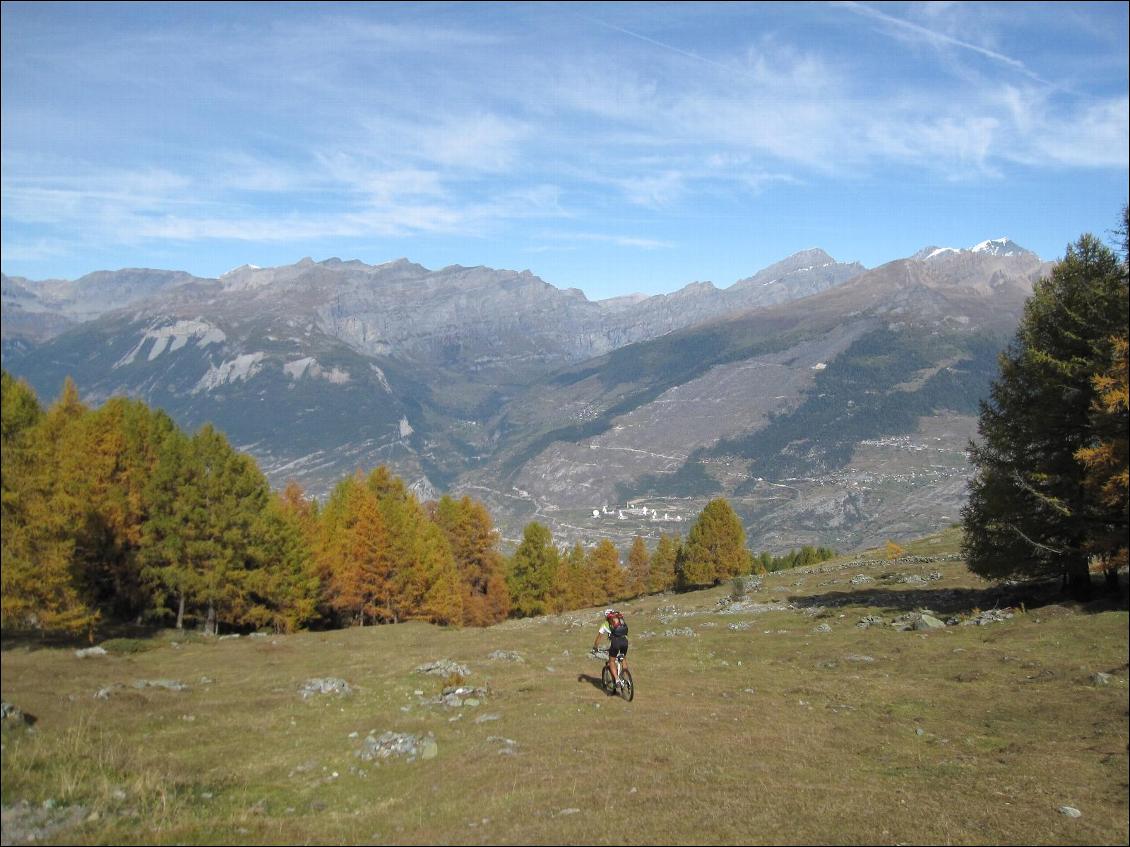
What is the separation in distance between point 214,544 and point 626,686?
30.9 meters

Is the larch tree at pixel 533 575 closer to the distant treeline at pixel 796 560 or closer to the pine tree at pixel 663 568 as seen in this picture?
the pine tree at pixel 663 568

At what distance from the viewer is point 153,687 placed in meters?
23.6

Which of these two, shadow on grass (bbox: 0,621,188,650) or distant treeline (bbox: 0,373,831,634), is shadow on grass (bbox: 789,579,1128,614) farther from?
shadow on grass (bbox: 0,621,188,650)

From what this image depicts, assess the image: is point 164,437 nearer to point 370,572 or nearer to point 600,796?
point 370,572

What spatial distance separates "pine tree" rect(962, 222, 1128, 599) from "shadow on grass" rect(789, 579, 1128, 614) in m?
1.66

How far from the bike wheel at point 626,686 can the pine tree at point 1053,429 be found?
20.5 meters

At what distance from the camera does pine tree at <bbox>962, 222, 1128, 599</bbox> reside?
31047 mm

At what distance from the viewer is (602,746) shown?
61.2ft

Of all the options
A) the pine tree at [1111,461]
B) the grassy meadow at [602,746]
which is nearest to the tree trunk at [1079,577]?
the grassy meadow at [602,746]

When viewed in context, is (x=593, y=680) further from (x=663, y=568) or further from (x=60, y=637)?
(x=663, y=568)

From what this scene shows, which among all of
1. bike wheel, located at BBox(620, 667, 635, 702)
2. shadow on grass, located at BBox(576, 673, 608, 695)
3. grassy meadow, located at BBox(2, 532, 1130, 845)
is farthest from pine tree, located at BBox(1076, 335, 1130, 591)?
shadow on grass, located at BBox(576, 673, 608, 695)

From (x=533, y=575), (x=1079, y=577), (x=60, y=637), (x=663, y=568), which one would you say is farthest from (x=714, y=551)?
(x=60, y=637)

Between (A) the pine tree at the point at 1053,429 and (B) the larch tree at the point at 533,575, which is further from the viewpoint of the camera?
(B) the larch tree at the point at 533,575

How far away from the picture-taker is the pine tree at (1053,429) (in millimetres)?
31047
